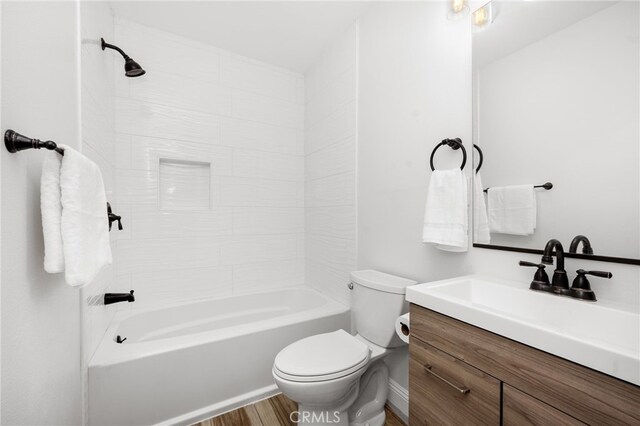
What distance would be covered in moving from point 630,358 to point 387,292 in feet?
3.05

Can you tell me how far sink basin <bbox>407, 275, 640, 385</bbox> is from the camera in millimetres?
539

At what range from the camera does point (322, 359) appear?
1257mm

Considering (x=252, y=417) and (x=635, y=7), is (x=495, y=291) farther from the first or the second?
(x=252, y=417)

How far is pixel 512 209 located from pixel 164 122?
2.28 metres

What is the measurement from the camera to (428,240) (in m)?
1.25

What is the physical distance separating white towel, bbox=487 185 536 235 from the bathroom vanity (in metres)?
0.23

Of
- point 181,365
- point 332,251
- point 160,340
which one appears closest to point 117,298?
point 160,340

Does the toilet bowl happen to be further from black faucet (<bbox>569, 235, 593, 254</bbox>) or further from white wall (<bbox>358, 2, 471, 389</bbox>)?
black faucet (<bbox>569, 235, 593, 254</bbox>)

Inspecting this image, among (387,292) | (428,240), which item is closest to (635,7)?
(428,240)

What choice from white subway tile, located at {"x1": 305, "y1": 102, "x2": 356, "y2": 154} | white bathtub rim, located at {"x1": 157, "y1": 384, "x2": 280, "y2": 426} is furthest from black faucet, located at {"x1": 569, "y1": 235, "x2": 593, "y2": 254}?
white bathtub rim, located at {"x1": 157, "y1": 384, "x2": 280, "y2": 426}

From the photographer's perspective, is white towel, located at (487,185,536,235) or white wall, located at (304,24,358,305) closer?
white towel, located at (487,185,536,235)

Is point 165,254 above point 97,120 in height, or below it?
below

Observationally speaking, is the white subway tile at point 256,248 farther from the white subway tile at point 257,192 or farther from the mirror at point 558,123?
the mirror at point 558,123

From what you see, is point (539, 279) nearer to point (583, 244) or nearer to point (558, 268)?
point (558, 268)
